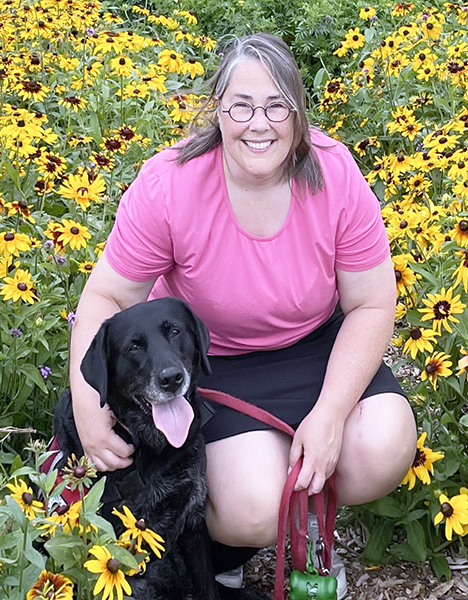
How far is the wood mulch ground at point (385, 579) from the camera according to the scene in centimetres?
261

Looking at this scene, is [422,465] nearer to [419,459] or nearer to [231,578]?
[419,459]

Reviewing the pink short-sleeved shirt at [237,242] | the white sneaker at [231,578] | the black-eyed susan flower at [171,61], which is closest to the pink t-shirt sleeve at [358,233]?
the pink short-sleeved shirt at [237,242]

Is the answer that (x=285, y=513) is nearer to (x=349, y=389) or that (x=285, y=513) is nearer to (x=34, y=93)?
(x=349, y=389)

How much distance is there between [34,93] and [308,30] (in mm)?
3002

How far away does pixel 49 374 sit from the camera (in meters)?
2.80

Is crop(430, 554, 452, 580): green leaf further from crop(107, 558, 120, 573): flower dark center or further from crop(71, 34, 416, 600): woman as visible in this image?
crop(107, 558, 120, 573): flower dark center

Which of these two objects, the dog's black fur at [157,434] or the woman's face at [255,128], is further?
the woman's face at [255,128]

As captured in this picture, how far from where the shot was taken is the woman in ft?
7.66

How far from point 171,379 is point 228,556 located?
2.46ft

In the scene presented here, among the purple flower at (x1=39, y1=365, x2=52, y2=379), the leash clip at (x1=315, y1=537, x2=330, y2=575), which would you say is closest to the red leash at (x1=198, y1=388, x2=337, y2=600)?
the leash clip at (x1=315, y1=537, x2=330, y2=575)

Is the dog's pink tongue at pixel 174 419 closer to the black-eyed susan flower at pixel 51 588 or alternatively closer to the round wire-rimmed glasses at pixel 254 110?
the black-eyed susan flower at pixel 51 588

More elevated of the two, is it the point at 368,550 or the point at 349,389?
the point at 349,389

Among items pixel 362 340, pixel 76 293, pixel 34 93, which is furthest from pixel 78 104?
pixel 362 340

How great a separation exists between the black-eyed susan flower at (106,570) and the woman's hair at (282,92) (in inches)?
47.1
